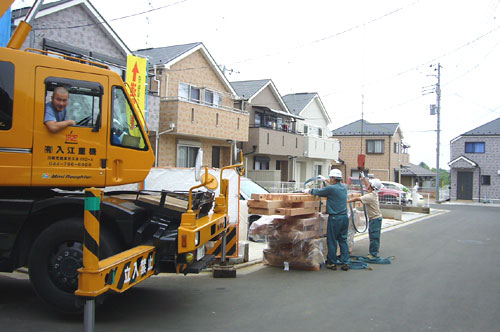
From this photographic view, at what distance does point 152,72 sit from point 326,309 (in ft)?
48.5

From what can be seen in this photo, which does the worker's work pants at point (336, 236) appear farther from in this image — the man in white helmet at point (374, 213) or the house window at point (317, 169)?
the house window at point (317, 169)

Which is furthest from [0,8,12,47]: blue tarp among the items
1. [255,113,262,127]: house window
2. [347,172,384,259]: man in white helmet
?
[255,113,262,127]: house window

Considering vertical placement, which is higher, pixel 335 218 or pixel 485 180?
pixel 485 180

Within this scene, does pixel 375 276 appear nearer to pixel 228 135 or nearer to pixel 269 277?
pixel 269 277

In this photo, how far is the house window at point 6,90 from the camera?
4.98m

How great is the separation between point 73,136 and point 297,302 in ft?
12.3

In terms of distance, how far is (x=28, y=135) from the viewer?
5008 mm

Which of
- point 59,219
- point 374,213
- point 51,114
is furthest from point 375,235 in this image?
point 51,114

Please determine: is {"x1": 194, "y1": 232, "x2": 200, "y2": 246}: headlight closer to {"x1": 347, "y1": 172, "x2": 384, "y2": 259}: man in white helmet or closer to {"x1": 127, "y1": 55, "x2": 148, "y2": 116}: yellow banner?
{"x1": 347, "y1": 172, "x2": 384, "y2": 259}: man in white helmet

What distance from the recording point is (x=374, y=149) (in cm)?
4403

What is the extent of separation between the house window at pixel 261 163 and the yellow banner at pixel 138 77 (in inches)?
Answer: 475

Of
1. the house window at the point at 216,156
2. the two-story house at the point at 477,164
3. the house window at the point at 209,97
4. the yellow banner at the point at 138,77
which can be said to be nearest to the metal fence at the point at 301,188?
the house window at the point at 216,156

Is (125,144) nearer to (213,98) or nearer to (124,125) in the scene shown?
(124,125)

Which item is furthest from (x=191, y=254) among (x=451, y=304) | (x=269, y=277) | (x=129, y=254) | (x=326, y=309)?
(x=451, y=304)
